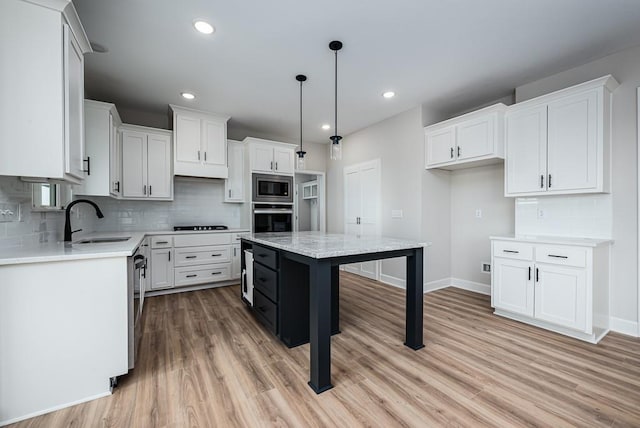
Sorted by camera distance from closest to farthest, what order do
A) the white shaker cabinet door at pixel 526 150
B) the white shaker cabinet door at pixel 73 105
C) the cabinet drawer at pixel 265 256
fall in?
the white shaker cabinet door at pixel 73 105 → the cabinet drawer at pixel 265 256 → the white shaker cabinet door at pixel 526 150

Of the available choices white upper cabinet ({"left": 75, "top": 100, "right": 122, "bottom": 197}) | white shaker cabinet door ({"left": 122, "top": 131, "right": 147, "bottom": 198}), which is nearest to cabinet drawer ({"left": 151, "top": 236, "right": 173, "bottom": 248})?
white shaker cabinet door ({"left": 122, "top": 131, "right": 147, "bottom": 198})

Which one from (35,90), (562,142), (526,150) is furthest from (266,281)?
(562,142)

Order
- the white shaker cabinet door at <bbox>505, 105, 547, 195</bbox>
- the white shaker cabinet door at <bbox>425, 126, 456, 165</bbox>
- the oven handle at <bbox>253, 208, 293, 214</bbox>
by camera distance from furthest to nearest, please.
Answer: the oven handle at <bbox>253, 208, 293, 214</bbox> < the white shaker cabinet door at <bbox>425, 126, 456, 165</bbox> < the white shaker cabinet door at <bbox>505, 105, 547, 195</bbox>

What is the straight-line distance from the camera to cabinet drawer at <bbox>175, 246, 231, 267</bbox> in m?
3.88

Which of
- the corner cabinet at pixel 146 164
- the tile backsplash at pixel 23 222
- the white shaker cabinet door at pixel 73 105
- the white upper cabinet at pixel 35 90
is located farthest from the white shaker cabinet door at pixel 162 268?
the white upper cabinet at pixel 35 90

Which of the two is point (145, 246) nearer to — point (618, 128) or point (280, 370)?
point (280, 370)

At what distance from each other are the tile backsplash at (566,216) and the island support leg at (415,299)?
73.1 inches

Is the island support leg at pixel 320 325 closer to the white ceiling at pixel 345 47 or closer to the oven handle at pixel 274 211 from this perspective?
the white ceiling at pixel 345 47

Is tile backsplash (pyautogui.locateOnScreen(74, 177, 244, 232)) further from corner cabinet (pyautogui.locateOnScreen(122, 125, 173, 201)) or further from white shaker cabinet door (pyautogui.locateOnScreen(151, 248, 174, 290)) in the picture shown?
white shaker cabinet door (pyautogui.locateOnScreen(151, 248, 174, 290))

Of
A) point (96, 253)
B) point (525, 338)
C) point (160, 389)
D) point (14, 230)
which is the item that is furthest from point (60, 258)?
point (525, 338)

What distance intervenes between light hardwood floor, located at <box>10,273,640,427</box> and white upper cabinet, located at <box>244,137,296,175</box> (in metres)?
2.51

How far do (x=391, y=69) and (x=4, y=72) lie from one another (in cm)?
292

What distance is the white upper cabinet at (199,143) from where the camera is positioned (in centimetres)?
389

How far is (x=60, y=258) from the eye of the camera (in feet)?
5.03
